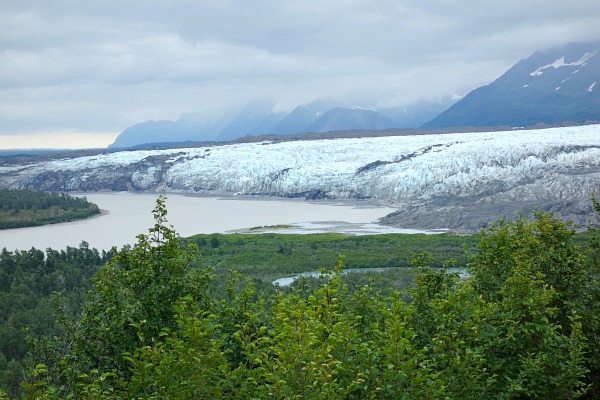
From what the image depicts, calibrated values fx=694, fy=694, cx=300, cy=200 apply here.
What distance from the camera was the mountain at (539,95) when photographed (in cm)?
9788

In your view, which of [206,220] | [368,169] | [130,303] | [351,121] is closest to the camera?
[130,303]

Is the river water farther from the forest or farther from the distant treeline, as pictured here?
the forest

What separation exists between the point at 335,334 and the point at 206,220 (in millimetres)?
35504

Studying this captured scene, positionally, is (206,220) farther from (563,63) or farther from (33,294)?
(563,63)

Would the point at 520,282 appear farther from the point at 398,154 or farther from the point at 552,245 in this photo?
the point at 398,154

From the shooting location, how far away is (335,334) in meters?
4.69

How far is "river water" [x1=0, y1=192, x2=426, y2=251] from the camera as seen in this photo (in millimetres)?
34031

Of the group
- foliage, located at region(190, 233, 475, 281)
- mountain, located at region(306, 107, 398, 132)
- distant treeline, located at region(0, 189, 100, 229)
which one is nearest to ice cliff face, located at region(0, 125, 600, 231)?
foliage, located at region(190, 233, 475, 281)

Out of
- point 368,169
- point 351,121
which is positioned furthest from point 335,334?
point 351,121

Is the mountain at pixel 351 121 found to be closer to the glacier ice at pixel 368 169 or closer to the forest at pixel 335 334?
the glacier ice at pixel 368 169

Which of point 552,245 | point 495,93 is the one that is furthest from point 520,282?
point 495,93

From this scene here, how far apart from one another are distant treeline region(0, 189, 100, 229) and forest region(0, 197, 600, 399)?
1512 inches

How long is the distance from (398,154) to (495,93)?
6965 centimetres

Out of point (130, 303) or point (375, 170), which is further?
point (375, 170)
